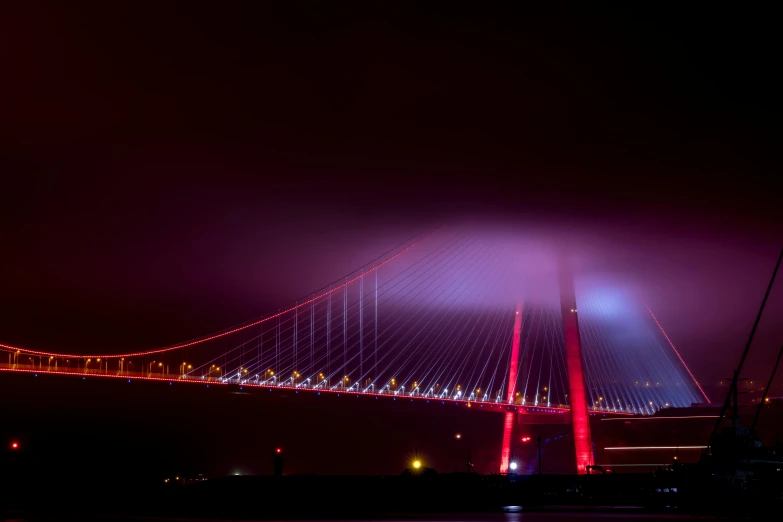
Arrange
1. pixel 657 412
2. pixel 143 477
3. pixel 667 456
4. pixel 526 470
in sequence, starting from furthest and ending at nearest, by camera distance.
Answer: pixel 657 412, pixel 667 456, pixel 526 470, pixel 143 477

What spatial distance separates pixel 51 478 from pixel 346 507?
76.5ft

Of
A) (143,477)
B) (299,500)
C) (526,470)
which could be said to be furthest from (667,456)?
(299,500)

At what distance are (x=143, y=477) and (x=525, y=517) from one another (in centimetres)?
3517

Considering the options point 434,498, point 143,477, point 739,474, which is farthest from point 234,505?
point 143,477

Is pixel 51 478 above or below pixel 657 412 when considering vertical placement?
below

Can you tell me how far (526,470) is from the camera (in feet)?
173

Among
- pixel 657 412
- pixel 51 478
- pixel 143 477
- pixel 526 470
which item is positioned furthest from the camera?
pixel 657 412

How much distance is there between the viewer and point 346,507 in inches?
705

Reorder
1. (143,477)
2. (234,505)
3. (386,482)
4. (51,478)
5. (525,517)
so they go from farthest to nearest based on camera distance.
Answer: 1. (143,477)
2. (51,478)
3. (386,482)
4. (234,505)
5. (525,517)

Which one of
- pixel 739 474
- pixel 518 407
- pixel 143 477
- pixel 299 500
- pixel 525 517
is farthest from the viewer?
pixel 518 407

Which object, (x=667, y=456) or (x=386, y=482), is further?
(x=667, y=456)

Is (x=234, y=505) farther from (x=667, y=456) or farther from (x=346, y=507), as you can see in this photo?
(x=667, y=456)

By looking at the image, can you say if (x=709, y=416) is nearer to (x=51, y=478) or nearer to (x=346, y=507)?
(x=51, y=478)

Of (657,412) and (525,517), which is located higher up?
(657,412)
